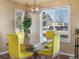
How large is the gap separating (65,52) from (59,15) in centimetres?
169

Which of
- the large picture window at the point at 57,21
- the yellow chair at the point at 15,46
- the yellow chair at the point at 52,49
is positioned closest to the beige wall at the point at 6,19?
the large picture window at the point at 57,21

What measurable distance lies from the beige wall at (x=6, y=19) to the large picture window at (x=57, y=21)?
4.93ft

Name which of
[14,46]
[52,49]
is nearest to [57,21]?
[52,49]

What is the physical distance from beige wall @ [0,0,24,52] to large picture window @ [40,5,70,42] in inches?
59.2

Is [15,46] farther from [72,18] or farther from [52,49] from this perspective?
[72,18]

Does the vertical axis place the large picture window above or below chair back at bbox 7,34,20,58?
above

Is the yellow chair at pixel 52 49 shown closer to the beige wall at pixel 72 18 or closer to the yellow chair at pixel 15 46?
the yellow chair at pixel 15 46

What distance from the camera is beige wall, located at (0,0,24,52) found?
5.10 metres

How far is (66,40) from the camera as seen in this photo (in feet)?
17.1

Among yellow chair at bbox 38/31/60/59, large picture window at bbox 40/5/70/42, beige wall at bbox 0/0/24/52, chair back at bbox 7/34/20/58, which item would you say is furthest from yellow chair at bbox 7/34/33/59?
large picture window at bbox 40/5/70/42

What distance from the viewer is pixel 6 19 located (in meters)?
5.27

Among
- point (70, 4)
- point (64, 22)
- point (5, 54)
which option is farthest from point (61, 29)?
point (5, 54)

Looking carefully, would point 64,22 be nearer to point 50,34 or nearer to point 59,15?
point 59,15

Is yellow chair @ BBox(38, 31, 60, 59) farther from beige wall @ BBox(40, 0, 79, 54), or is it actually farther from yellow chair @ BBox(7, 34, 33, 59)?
beige wall @ BBox(40, 0, 79, 54)
